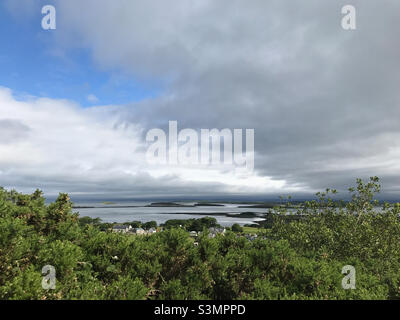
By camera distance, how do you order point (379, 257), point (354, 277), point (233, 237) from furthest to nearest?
1. point (379, 257)
2. point (233, 237)
3. point (354, 277)

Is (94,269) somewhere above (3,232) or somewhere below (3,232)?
below

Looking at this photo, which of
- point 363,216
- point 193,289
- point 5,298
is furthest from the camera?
point 363,216

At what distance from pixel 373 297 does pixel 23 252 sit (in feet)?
31.0

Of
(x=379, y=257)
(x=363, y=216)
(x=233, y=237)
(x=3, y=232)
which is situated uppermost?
(x=3, y=232)

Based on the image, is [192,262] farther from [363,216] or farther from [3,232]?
[363,216]

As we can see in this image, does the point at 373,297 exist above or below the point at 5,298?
below

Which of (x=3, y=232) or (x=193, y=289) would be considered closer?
(x=3, y=232)

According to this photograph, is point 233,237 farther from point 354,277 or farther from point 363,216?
point 363,216

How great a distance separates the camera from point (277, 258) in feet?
25.8
